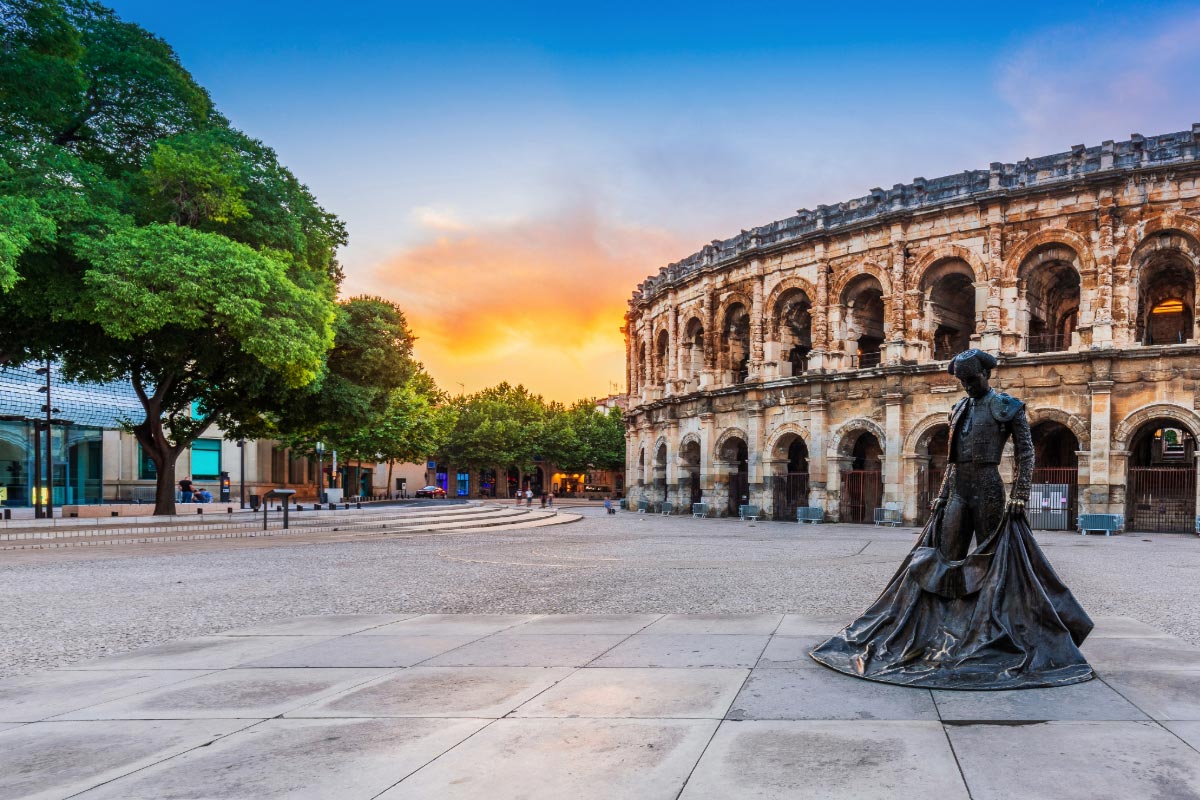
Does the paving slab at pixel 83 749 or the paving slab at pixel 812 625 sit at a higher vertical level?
the paving slab at pixel 83 749

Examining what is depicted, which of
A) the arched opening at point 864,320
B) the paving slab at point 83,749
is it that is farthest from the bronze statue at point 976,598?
the arched opening at point 864,320

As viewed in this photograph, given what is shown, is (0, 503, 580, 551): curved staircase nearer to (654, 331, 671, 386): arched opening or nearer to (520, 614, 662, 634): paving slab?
(654, 331, 671, 386): arched opening

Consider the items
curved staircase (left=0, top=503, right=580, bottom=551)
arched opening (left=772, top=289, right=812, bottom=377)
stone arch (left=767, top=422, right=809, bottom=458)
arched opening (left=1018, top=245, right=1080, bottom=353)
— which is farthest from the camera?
arched opening (left=772, top=289, right=812, bottom=377)

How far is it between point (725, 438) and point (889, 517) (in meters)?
8.33

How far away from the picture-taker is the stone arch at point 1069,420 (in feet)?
83.3

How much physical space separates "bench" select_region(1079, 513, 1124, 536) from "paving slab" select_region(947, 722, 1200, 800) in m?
22.9

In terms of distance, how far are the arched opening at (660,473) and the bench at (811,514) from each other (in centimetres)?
1058

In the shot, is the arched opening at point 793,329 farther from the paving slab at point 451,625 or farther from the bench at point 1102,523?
the paving slab at point 451,625

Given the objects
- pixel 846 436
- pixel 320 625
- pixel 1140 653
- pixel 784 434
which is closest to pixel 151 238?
pixel 320 625

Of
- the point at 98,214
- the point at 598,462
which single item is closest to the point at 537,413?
the point at 598,462

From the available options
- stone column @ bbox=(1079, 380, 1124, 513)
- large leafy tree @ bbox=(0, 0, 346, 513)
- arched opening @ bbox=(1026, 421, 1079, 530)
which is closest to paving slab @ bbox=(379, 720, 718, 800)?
large leafy tree @ bbox=(0, 0, 346, 513)

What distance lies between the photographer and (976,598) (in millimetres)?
5504

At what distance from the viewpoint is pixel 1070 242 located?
25922mm

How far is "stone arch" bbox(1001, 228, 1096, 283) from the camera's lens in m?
25.7
